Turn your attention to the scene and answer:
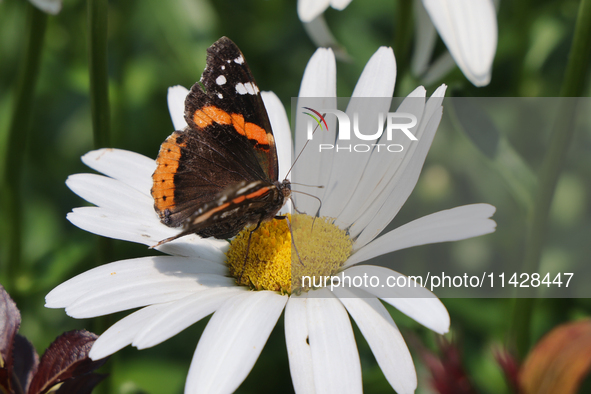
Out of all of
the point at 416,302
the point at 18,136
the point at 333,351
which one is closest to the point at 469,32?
the point at 416,302

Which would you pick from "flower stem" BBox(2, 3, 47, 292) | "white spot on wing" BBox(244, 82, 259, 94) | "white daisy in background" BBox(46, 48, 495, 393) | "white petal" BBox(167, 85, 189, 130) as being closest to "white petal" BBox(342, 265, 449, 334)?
"white daisy in background" BBox(46, 48, 495, 393)

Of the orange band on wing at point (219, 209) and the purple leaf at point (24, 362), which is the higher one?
the orange band on wing at point (219, 209)

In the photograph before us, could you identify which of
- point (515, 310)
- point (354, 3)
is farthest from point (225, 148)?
point (354, 3)

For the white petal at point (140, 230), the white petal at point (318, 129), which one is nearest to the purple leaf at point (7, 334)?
the white petal at point (140, 230)

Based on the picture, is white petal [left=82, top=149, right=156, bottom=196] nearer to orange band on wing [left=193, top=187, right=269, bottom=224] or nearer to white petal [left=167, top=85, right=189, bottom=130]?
white petal [left=167, top=85, right=189, bottom=130]

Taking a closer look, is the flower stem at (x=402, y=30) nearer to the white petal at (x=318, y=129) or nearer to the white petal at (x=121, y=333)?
the white petal at (x=318, y=129)

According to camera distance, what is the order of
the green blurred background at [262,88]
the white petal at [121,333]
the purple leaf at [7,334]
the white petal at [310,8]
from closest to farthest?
the purple leaf at [7,334] < the white petal at [121,333] < the white petal at [310,8] < the green blurred background at [262,88]
